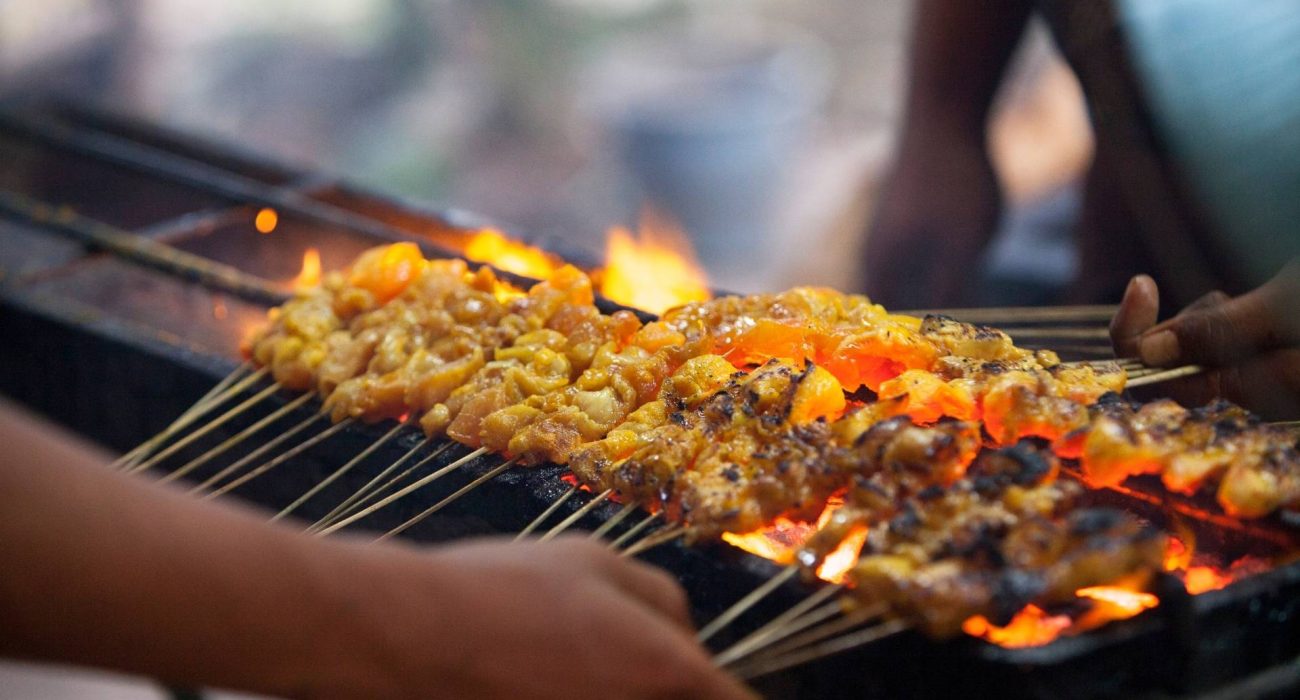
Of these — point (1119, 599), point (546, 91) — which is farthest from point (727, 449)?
point (546, 91)

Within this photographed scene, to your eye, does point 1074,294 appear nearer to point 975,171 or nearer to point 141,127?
point 975,171

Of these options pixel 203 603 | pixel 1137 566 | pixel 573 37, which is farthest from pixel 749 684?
pixel 573 37

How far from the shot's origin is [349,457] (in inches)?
129

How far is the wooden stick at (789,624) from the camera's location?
2.23 meters

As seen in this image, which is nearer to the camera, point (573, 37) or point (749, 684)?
point (749, 684)

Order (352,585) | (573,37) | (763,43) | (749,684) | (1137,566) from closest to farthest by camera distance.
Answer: (352,585) < (1137,566) < (749,684) < (763,43) < (573,37)

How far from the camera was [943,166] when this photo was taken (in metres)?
5.54

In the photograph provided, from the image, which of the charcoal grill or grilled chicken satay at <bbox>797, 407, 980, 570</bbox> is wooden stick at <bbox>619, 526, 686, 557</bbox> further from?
grilled chicken satay at <bbox>797, 407, 980, 570</bbox>

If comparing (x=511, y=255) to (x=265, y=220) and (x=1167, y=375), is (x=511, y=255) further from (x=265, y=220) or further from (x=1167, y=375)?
(x=1167, y=375)

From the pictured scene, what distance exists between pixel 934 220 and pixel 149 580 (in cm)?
479

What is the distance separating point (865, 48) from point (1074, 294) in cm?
853

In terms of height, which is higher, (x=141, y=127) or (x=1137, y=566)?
(x=141, y=127)

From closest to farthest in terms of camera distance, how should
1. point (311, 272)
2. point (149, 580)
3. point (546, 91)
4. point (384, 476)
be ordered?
point (149, 580)
point (384, 476)
point (311, 272)
point (546, 91)

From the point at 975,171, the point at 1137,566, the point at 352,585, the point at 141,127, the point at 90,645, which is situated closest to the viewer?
the point at 90,645
